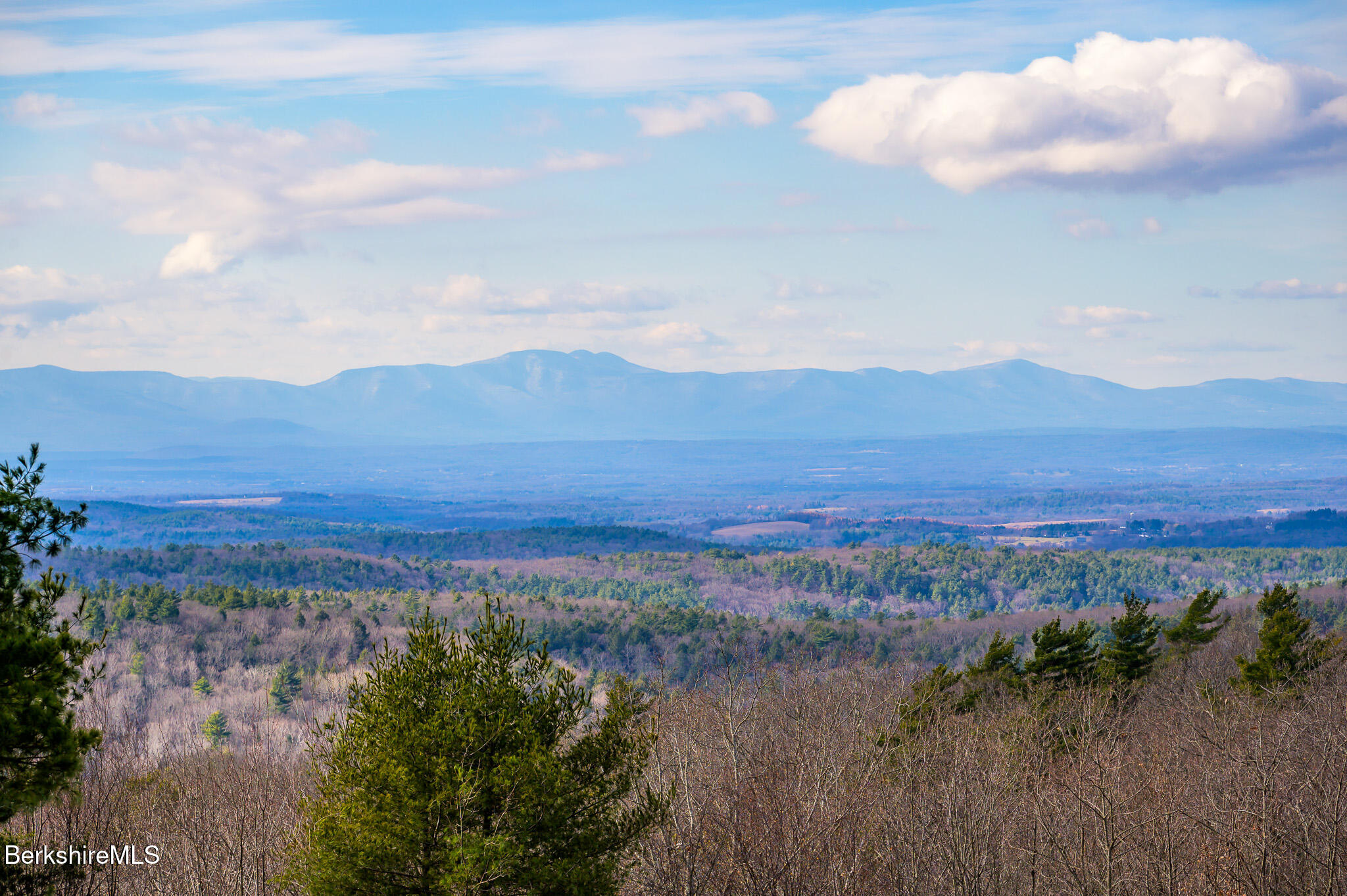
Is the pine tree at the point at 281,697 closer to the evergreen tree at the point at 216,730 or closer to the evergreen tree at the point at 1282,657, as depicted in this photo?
the evergreen tree at the point at 216,730

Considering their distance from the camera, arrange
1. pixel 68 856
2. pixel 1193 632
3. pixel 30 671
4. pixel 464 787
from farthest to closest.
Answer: pixel 1193 632 → pixel 464 787 → pixel 68 856 → pixel 30 671

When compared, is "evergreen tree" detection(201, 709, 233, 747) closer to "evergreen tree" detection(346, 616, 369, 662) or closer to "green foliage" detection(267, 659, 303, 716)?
"green foliage" detection(267, 659, 303, 716)

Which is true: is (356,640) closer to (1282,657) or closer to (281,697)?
(281,697)

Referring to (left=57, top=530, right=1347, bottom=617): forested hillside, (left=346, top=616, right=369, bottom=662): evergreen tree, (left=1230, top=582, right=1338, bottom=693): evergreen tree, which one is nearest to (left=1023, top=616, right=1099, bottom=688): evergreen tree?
(left=1230, top=582, right=1338, bottom=693): evergreen tree

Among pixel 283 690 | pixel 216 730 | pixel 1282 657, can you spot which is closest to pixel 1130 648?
pixel 1282 657

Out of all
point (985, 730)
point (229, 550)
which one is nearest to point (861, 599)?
point (229, 550)

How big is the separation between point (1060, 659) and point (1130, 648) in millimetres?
5422

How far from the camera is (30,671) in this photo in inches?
424

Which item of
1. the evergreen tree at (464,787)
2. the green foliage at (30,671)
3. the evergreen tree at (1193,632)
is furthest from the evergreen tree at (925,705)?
the green foliage at (30,671)

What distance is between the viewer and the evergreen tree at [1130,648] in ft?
137

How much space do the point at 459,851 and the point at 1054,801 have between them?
12.8 metres

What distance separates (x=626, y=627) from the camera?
12612cm

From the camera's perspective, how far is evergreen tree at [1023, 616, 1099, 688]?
38.2 metres

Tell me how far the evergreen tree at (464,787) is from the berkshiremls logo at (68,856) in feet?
7.66
